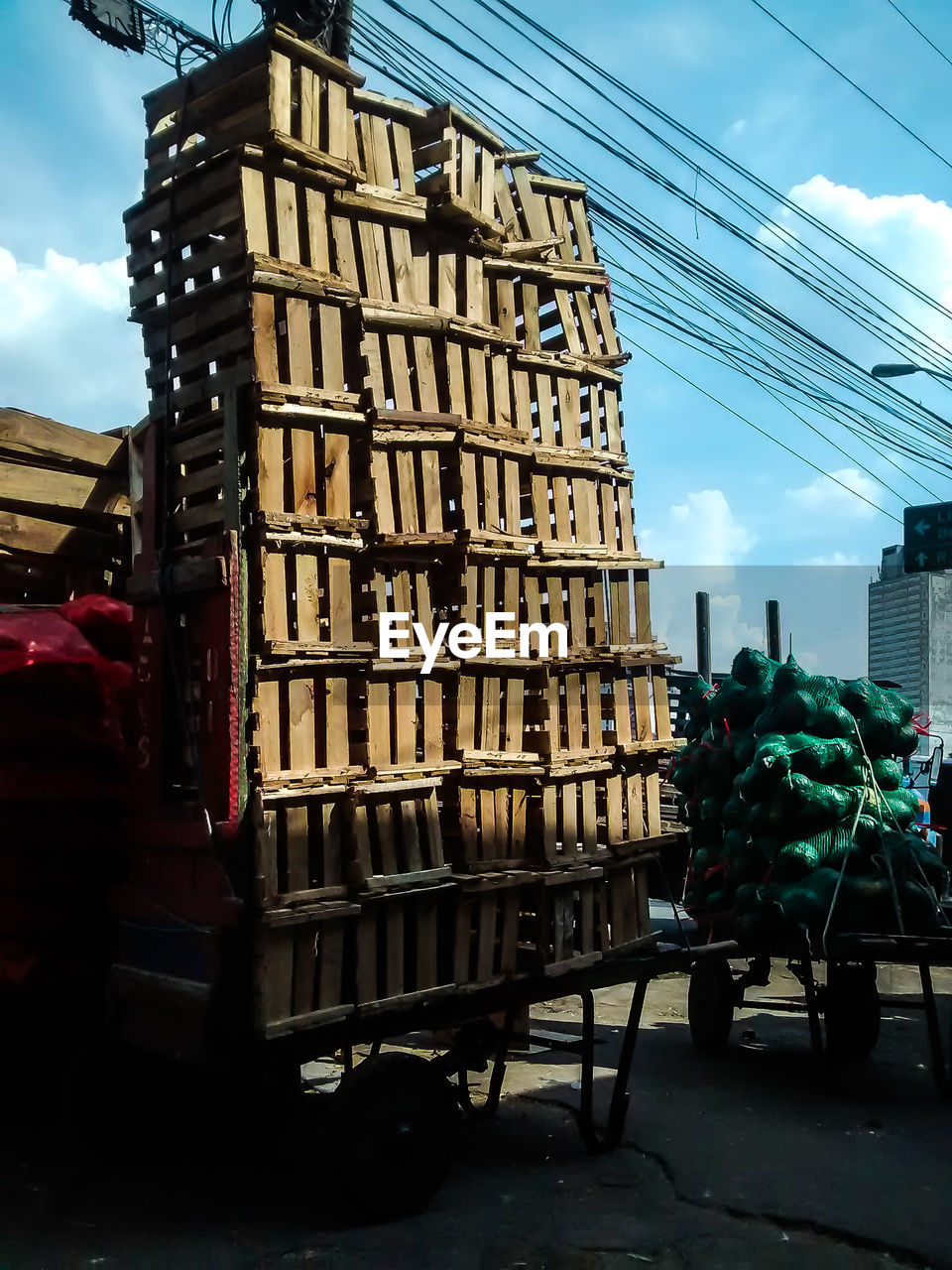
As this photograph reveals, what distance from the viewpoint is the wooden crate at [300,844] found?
446cm

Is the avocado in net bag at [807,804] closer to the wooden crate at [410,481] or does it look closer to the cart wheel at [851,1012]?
the cart wheel at [851,1012]

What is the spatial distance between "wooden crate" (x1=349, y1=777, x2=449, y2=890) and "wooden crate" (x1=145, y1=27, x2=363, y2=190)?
9.14ft

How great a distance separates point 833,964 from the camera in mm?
7586

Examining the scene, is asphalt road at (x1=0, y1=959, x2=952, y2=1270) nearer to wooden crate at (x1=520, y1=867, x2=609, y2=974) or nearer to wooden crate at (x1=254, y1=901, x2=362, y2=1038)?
wooden crate at (x1=254, y1=901, x2=362, y2=1038)

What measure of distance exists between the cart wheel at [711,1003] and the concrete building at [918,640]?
20.9m

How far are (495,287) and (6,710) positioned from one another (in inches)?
126

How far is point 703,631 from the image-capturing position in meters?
18.4

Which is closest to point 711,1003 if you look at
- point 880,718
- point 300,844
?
point 880,718

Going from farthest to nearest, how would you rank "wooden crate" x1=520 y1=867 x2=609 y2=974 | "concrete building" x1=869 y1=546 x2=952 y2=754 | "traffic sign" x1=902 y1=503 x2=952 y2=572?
"concrete building" x1=869 y1=546 x2=952 y2=754 < "traffic sign" x1=902 y1=503 x2=952 y2=572 < "wooden crate" x1=520 y1=867 x2=609 y2=974

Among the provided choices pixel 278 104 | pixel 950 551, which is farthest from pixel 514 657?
pixel 950 551

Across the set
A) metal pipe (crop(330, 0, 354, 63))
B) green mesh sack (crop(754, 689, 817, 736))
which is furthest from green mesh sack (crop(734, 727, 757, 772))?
metal pipe (crop(330, 0, 354, 63))

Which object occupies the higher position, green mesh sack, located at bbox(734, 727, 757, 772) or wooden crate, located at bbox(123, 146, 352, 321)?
wooden crate, located at bbox(123, 146, 352, 321)

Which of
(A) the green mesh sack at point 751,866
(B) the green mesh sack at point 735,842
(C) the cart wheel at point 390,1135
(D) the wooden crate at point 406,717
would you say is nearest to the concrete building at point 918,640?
(B) the green mesh sack at point 735,842

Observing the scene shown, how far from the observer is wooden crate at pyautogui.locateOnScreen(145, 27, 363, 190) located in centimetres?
495
